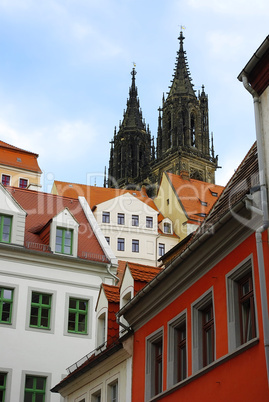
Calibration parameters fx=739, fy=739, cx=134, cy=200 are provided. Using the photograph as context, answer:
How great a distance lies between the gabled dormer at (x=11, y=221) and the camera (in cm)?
2902

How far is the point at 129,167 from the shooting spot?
12006 cm

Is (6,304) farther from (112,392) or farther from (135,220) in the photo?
(135,220)

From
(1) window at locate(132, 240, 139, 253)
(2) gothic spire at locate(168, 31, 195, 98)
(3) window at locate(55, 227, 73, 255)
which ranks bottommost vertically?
(3) window at locate(55, 227, 73, 255)

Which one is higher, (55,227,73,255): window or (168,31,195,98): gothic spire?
(168,31,195,98): gothic spire

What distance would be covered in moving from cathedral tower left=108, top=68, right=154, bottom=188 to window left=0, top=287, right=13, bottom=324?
87.3 meters

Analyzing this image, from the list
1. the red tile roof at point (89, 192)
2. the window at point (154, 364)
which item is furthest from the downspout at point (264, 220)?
the red tile roof at point (89, 192)

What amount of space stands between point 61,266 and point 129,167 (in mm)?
91175

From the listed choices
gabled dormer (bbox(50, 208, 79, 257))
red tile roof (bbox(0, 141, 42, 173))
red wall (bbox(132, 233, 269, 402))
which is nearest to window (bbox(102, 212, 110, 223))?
red tile roof (bbox(0, 141, 42, 173))

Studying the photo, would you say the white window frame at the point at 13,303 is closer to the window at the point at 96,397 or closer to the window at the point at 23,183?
the window at the point at 96,397

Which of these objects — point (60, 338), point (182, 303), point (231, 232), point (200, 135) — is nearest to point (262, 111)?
point (231, 232)

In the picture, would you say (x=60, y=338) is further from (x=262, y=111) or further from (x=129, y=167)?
(x=129, y=167)

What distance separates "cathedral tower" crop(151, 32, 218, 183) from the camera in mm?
106750

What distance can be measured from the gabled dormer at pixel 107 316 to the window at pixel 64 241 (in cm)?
537

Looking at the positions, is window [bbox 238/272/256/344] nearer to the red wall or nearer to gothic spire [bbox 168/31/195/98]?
the red wall
